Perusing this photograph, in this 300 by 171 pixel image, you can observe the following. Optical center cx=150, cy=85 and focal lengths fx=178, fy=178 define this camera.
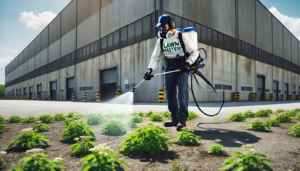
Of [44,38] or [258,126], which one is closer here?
[258,126]

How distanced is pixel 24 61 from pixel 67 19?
120 ft

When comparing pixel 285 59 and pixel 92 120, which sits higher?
pixel 285 59

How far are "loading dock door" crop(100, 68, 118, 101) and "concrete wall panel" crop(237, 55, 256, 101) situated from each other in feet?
53.8

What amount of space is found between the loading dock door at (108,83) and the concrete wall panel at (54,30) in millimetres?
20231

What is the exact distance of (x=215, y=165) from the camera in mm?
1862

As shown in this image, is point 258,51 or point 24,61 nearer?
point 258,51

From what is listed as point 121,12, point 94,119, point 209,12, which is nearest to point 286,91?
point 209,12

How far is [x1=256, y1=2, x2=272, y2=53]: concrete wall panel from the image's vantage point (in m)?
29.5

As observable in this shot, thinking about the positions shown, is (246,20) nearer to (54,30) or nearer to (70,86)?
(70,86)

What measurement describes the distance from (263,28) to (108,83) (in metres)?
28.0

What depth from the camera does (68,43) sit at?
32.7m

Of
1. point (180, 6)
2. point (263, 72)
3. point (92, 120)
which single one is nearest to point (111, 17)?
point (180, 6)

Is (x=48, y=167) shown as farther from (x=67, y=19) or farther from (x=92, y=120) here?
(x=67, y=19)

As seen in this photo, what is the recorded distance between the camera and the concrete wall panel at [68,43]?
102 feet
